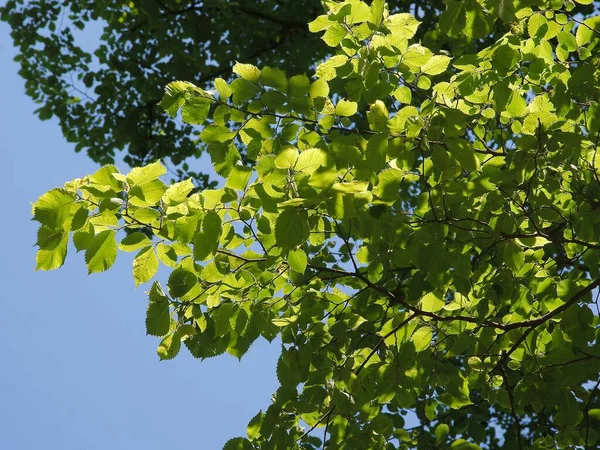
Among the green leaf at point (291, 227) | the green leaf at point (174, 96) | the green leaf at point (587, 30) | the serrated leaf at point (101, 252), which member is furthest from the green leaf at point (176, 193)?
the green leaf at point (587, 30)

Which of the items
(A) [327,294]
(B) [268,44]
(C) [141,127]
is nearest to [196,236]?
(A) [327,294]

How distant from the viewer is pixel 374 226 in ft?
8.64

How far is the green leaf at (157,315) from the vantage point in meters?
2.70

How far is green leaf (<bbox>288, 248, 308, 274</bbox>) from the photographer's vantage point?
271 centimetres

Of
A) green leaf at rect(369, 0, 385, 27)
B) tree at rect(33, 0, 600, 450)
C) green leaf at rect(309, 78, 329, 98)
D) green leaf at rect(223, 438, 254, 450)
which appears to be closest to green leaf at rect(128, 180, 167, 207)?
tree at rect(33, 0, 600, 450)

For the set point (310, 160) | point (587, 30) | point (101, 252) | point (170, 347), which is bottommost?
point (170, 347)

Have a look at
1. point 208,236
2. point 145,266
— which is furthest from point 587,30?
point 145,266

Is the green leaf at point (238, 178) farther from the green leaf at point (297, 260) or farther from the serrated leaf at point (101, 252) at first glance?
the serrated leaf at point (101, 252)

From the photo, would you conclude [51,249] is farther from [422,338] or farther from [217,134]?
[422,338]

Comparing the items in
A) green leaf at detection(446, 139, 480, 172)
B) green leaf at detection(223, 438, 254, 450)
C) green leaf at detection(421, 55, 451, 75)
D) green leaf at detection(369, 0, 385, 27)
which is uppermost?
green leaf at detection(421, 55, 451, 75)

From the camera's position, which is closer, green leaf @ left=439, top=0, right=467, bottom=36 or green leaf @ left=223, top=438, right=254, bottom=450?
green leaf @ left=439, top=0, right=467, bottom=36

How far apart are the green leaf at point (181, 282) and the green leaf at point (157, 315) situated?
2.3 inches

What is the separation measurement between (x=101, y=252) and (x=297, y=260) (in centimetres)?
75

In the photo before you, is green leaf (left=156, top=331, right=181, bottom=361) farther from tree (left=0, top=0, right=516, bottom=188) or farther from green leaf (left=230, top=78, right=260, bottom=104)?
tree (left=0, top=0, right=516, bottom=188)
